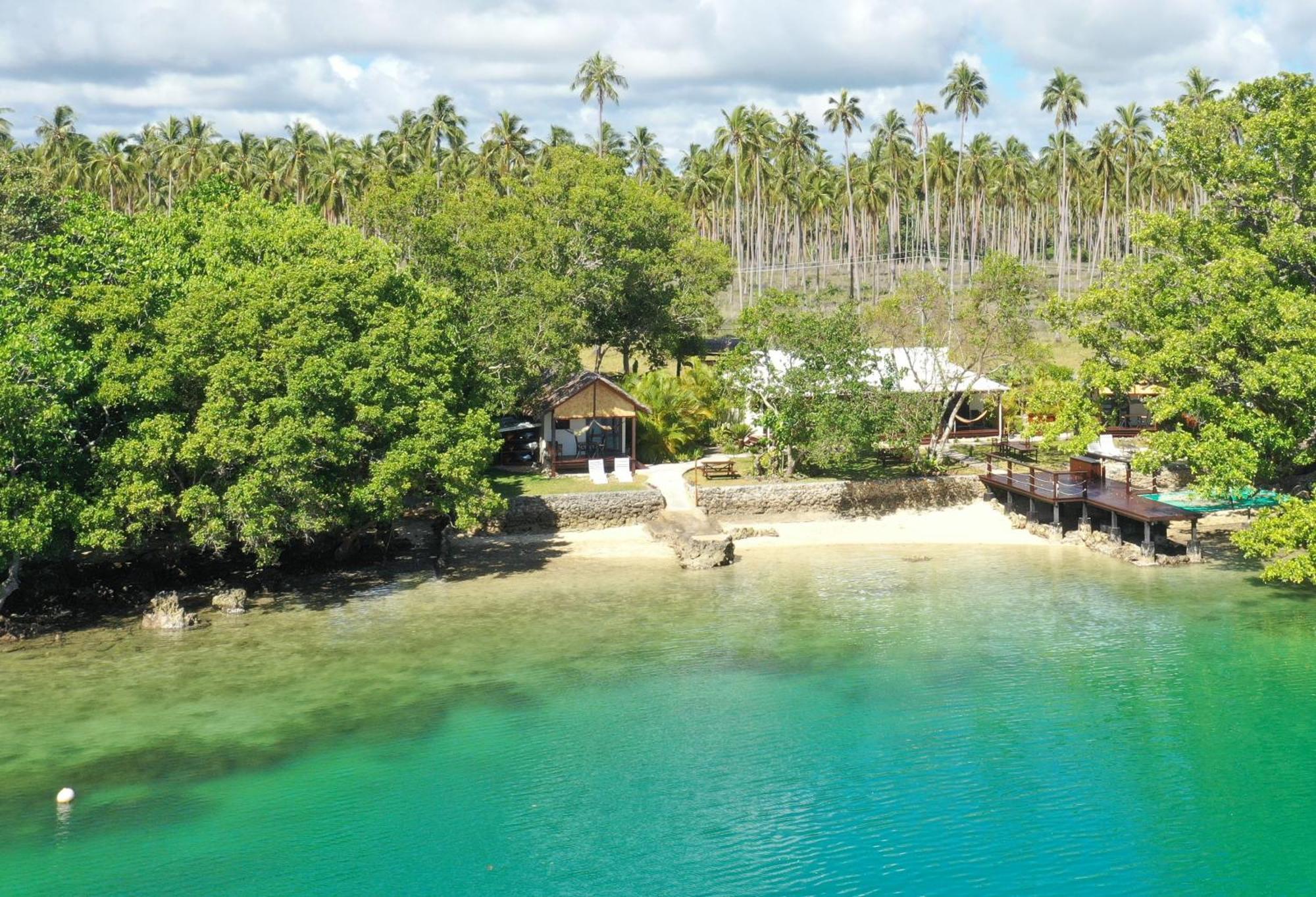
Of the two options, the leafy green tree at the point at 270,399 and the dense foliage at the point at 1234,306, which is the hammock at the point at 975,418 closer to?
the dense foliage at the point at 1234,306

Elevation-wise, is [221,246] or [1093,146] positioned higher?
[1093,146]

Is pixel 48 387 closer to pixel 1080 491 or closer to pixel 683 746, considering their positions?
pixel 683 746

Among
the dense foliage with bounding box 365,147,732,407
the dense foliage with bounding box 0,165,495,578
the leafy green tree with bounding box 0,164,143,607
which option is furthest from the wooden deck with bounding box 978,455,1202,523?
the leafy green tree with bounding box 0,164,143,607

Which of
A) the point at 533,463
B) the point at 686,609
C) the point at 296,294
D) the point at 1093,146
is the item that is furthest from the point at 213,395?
the point at 1093,146

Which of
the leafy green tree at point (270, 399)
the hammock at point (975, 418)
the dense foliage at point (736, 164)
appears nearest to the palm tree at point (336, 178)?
the dense foliage at point (736, 164)

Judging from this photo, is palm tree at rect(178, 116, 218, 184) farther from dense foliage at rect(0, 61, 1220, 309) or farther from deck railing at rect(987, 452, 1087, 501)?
deck railing at rect(987, 452, 1087, 501)

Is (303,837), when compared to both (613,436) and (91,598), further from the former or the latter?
(613,436)
